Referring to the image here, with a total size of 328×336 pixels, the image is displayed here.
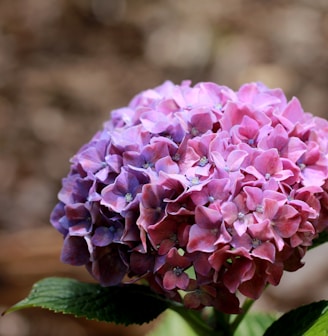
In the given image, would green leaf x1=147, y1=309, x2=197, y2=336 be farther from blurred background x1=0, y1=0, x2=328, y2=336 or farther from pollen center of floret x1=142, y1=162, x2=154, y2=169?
blurred background x1=0, y1=0, x2=328, y2=336

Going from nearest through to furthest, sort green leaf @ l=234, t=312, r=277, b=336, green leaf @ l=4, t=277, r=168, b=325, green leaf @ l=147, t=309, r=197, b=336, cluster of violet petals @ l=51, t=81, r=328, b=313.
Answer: cluster of violet petals @ l=51, t=81, r=328, b=313 < green leaf @ l=4, t=277, r=168, b=325 < green leaf @ l=234, t=312, r=277, b=336 < green leaf @ l=147, t=309, r=197, b=336

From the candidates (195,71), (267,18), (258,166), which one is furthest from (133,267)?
(267,18)

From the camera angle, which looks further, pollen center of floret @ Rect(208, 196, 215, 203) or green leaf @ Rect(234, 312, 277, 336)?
green leaf @ Rect(234, 312, 277, 336)

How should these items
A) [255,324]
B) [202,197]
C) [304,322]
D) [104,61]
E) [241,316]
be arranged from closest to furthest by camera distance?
1. [202,197]
2. [304,322]
3. [241,316]
4. [255,324]
5. [104,61]

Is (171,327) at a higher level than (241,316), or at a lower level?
lower

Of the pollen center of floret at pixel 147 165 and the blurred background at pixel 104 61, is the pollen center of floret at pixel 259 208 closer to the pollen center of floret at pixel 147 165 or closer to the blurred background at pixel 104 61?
the pollen center of floret at pixel 147 165

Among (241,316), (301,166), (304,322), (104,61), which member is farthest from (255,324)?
(104,61)

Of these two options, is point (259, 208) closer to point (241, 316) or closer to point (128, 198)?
point (128, 198)

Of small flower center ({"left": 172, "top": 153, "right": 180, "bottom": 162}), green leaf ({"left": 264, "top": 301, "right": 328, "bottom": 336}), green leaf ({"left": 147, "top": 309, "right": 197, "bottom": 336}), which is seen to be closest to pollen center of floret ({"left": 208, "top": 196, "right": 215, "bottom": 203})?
small flower center ({"left": 172, "top": 153, "right": 180, "bottom": 162})
